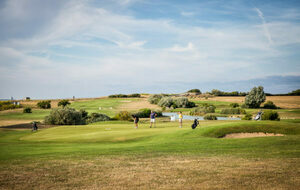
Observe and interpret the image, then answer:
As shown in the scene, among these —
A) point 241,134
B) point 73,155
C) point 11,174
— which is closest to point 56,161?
point 73,155

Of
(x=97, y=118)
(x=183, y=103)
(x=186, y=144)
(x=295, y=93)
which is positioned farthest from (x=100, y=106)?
(x=186, y=144)

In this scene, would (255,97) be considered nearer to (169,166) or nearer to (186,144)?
(186,144)

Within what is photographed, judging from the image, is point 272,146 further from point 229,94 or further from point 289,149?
point 229,94

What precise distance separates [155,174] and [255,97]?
7230 centimetres

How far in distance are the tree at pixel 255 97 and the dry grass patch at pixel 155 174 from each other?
Answer: 67.7 meters

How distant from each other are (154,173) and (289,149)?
9.43 metres

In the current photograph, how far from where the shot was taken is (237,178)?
10.4 meters

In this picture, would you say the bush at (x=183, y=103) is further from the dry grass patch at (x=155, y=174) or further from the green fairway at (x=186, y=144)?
the dry grass patch at (x=155, y=174)

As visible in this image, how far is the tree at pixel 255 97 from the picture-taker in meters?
75.9

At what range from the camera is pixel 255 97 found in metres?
76.3

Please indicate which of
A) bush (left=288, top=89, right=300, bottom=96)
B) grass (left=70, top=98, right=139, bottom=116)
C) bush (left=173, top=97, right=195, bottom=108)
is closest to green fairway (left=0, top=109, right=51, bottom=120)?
grass (left=70, top=98, right=139, bottom=116)

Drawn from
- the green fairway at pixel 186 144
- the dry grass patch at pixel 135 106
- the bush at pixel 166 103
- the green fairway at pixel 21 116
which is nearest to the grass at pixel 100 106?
the dry grass patch at pixel 135 106

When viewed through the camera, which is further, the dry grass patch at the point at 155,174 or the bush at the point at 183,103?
the bush at the point at 183,103

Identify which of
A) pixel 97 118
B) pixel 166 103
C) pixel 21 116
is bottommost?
pixel 97 118
